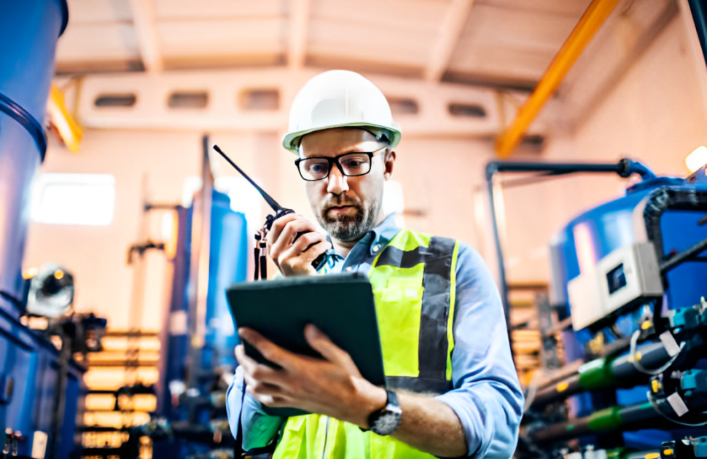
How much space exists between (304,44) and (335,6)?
2.71ft

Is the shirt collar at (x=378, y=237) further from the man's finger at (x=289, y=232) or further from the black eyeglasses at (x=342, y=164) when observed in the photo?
the man's finger at (x=289, y=232)

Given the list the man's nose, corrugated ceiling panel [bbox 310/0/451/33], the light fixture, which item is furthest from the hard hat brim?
corrugated ceiling panel [bbox 310/0/451/33]

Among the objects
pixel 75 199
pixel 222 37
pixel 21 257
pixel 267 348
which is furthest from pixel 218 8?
pixel 267 348

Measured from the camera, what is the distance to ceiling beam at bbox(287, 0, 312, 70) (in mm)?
7240

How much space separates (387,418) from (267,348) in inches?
7.9

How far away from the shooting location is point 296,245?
1.09 m

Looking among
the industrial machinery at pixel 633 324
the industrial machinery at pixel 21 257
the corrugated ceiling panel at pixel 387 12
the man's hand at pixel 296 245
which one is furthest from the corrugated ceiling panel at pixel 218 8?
the man's hand at pixel 296 245

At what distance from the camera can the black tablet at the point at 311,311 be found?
77 centimetres

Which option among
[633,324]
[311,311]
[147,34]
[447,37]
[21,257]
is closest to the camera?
[311,311]

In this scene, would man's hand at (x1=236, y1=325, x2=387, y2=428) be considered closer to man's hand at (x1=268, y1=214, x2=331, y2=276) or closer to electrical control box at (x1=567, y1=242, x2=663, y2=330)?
man's hand at (x1=268, y1=214, x2=331, y2=276)

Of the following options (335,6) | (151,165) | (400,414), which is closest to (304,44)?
(335,6)

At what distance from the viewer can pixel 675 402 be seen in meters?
2.17

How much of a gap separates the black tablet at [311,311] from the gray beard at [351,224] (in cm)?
57

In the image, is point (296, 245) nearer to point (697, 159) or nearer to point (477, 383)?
point (477, 383)
